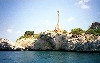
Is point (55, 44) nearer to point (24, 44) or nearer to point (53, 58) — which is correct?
point (24, 44)

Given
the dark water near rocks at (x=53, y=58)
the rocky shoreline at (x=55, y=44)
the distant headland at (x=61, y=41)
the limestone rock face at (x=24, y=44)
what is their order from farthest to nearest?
the limestone rock face at (x=24, y=44)
the distant headland at (x=61, y=41)
the rocky shoreline at (x=55, y=44)
the dark water near rocks at (x=53, y=58)

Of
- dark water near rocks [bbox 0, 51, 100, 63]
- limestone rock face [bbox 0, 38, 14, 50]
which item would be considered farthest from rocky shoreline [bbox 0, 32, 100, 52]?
dark water near rocks [bbox 0, 51, 100, 63]

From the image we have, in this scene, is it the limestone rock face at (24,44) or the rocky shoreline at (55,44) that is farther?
the limestone rock face at (24,44)

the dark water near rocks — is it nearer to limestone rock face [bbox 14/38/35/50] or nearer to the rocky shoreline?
the rocky shoreline

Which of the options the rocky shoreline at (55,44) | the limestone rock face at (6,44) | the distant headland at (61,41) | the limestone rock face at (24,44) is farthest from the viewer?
the limestone rock face at (24,44)

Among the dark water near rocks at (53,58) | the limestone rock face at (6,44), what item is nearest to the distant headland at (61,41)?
the limestone rock face at (6,44)

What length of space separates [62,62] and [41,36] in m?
56.5

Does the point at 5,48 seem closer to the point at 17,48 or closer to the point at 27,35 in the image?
the point at 17,48

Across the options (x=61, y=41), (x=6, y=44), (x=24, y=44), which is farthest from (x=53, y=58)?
(x=24, y=44)

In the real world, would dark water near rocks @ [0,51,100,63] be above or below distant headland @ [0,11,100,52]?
below

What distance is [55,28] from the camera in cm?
11600

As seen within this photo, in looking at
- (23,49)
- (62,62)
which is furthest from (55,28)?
(62,62)

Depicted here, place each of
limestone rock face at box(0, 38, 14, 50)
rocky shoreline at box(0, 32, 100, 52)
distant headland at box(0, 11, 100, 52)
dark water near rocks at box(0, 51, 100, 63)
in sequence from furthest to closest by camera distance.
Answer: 1. limestone rock face at box(0, 38, 14, 50)
2. distant headland at box(0, 11, 100, 52)
3. rocky shoreline at box(0, 32, 100, 52)
4. dark water near rocks at box(0, 51, 100, 63)

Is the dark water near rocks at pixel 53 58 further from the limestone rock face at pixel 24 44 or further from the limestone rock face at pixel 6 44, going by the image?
the limestone rock face at pixel 24 44
